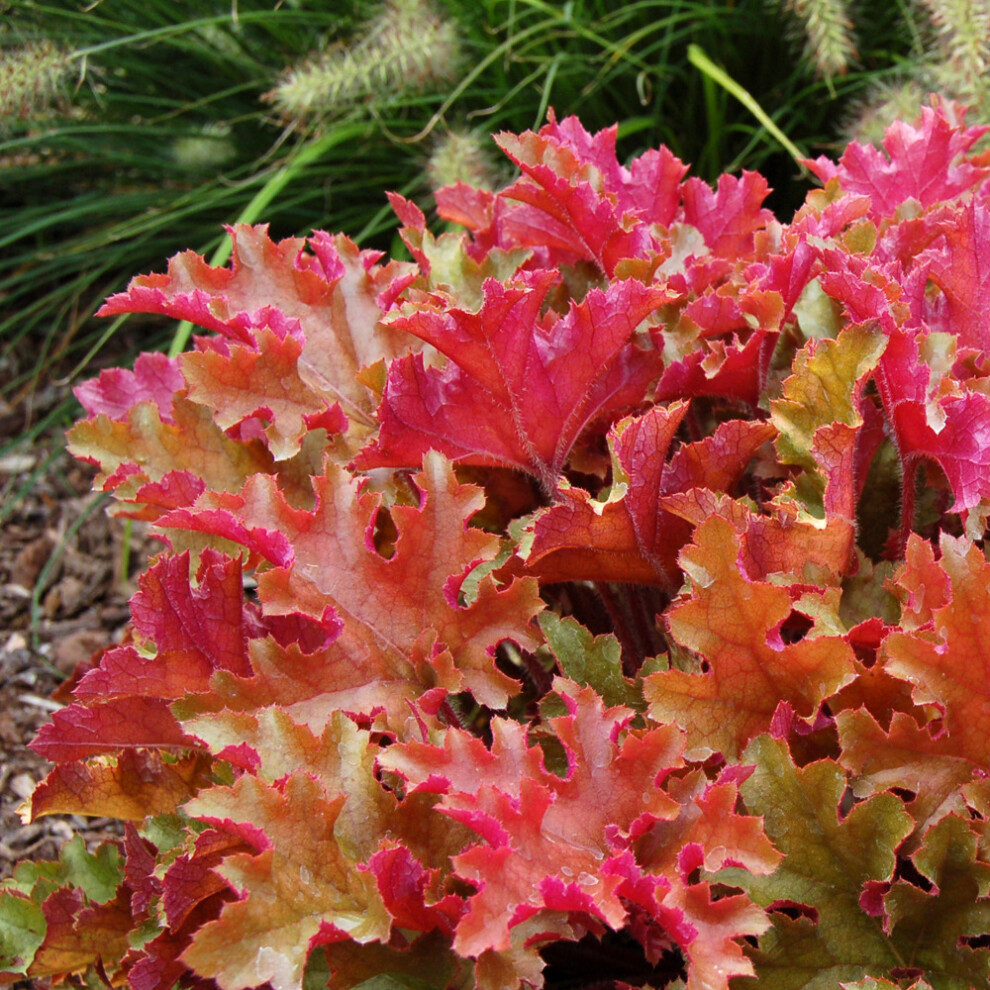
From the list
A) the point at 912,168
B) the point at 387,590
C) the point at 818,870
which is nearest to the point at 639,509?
the point at 387,590

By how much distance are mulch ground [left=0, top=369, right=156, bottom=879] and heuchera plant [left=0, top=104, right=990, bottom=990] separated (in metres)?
0.65

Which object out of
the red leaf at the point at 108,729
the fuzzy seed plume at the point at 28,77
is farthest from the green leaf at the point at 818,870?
the fuzzy seed plume at the point at 28,77

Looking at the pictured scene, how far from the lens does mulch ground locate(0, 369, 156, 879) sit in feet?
6.41

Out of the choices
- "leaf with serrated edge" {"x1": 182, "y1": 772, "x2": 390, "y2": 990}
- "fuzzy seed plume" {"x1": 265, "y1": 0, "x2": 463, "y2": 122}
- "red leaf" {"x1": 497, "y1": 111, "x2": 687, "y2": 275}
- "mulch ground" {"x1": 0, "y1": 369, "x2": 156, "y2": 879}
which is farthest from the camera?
"fuzzy seed plume" {"x1": 265, "y1": 0, "x2": 463, "y2": 122}

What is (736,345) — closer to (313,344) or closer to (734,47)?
(313,344)

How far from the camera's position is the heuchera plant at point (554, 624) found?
0.88m

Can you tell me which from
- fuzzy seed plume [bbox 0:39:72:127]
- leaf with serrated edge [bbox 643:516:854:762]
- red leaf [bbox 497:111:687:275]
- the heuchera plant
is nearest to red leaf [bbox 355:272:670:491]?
the heuchera plant

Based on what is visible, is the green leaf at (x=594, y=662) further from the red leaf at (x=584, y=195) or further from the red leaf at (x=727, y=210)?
the red leaf at (x=727, y=210)

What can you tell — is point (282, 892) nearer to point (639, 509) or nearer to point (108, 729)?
point (108, 729)

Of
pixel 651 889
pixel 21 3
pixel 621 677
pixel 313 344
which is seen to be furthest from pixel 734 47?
pixel 651 889

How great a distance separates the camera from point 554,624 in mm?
1089

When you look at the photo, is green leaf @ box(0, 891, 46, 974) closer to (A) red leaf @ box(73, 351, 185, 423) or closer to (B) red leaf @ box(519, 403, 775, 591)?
(A) red leaf @ box(73, 351, 185, 423)

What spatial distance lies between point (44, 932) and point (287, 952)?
0.59 meters

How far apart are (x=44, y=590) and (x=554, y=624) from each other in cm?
196
